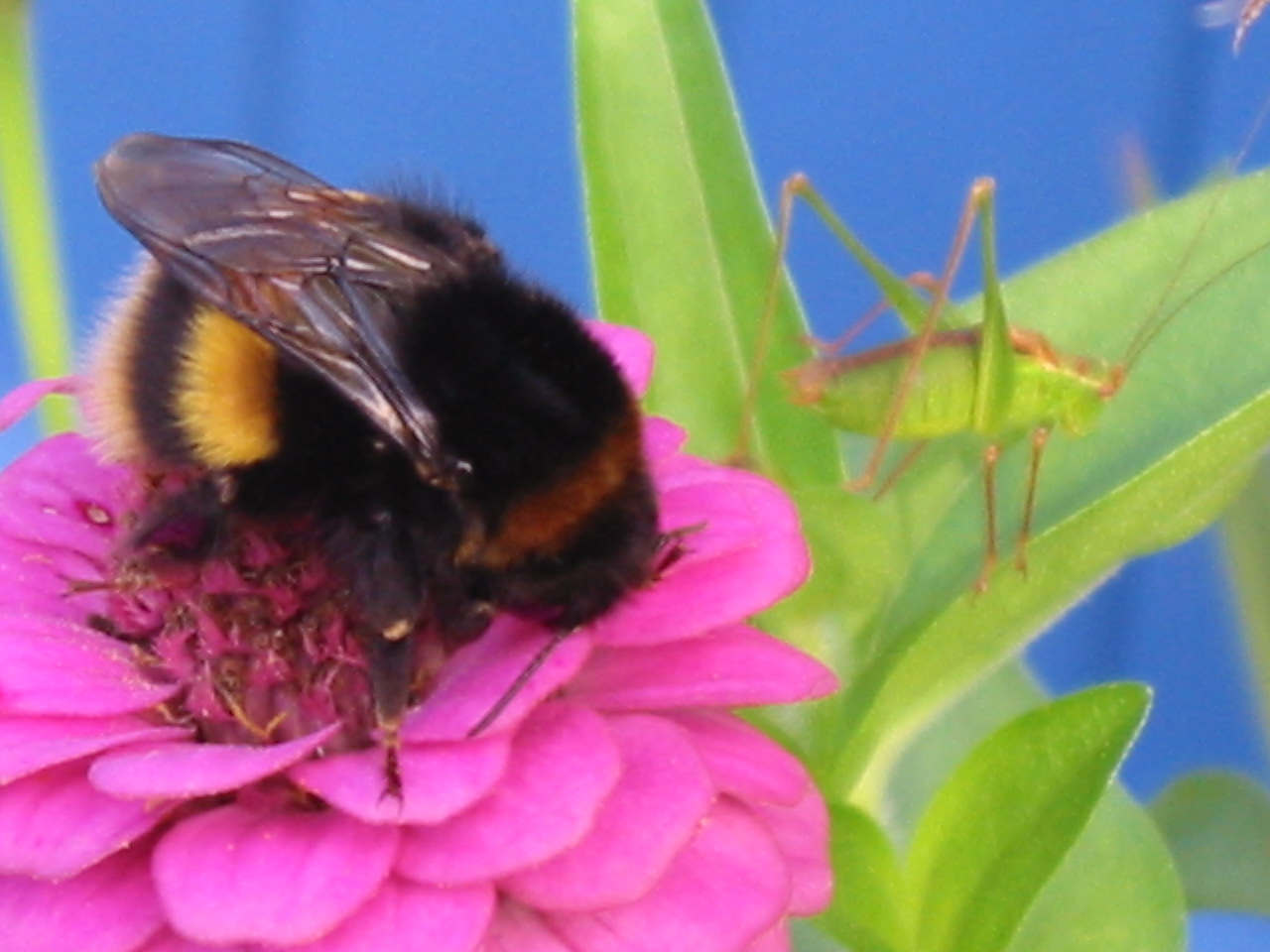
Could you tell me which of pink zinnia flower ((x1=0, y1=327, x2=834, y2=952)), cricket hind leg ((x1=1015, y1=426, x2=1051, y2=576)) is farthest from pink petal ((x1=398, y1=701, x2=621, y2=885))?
cricket hind leg ((x1=1015, y1=426, x2=1051, y2=576))

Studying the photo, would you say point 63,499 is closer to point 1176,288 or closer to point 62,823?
point 62,823

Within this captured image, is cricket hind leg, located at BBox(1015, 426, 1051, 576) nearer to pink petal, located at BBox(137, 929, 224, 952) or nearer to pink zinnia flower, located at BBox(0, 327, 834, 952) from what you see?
pink zinnia flower, located at BBox(0, 327, 834, 952)

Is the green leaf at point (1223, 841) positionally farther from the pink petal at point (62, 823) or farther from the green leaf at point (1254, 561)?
the pink petal at point (62, 823)

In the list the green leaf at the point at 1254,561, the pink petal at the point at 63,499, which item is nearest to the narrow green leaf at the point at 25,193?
the pink petal at the point at 63,499

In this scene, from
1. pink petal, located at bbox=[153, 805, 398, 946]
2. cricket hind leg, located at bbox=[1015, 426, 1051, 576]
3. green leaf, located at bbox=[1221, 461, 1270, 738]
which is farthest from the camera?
green leaf, located at bbox=[1221, 461, 1270, 738]

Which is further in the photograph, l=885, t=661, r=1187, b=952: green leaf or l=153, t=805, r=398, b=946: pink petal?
l=885, t=661, r=1187, b=952: green leaf
